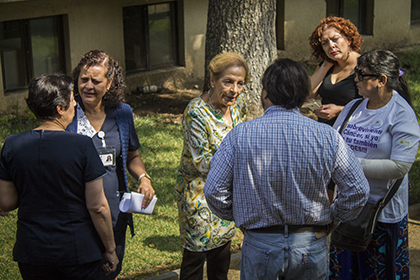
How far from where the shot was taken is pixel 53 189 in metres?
2.71

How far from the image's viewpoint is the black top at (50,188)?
2670mm

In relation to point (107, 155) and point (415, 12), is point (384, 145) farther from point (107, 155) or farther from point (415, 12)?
point (415, 12)

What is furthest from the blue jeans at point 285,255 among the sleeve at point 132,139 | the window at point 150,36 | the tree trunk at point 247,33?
the window at point 150,36

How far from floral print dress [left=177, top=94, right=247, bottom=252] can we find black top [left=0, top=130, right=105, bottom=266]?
0.92 meters

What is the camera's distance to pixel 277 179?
8.38 feet

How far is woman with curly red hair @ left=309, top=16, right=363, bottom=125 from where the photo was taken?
4258mm

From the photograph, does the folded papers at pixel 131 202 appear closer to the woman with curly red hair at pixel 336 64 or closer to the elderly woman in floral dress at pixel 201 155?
the elderly woman in floral dress at pixel 201 155

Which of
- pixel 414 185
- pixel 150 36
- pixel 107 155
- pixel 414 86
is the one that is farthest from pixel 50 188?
pixel 414 86

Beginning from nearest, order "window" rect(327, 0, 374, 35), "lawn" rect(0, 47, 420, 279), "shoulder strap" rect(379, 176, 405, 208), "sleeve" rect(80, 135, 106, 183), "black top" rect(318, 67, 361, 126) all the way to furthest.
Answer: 1. "sleeve" rect(80, 135, 106, 183)
2. "shoulder strap" rect(379, 176, 405, 208)
3. "black top" rect(318, 67, 361, 126)
4. "lawn" rect(0, 47, 420, 279)
5. "window" rect(327, 0, 374, 35)

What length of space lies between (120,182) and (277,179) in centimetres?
136

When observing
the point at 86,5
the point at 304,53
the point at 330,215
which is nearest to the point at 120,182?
the point at 330,215

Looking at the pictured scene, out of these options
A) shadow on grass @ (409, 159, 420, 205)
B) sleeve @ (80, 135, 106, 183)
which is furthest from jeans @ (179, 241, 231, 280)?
shadow on grass @ (409, 159, 420, 205)

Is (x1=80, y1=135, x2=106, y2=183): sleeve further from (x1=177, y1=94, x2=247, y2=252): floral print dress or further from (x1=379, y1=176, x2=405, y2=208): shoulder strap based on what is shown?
(x1=379, y1=176, x2=405, y2=208): shoulder strap

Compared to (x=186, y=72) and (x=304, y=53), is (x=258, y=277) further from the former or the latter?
(x=304, y=53)
